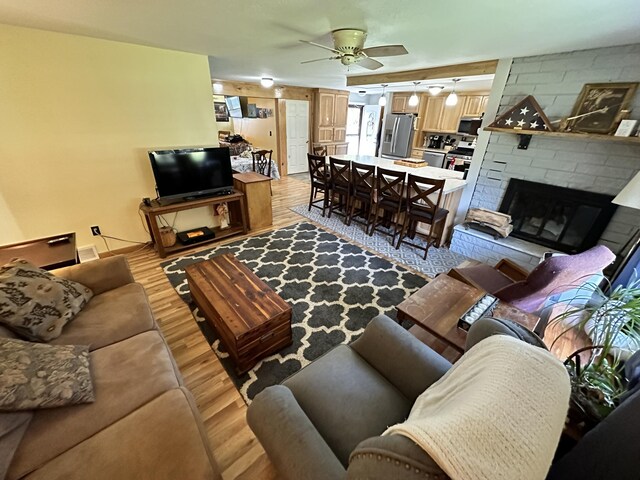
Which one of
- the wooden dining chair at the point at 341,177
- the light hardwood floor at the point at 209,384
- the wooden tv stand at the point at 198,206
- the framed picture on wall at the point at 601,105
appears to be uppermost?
the framed picture on wall at the point at 601,105

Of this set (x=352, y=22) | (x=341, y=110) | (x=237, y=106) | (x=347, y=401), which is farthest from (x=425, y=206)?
(x=237, y=106)

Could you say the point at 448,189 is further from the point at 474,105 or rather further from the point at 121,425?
the point at 474,105

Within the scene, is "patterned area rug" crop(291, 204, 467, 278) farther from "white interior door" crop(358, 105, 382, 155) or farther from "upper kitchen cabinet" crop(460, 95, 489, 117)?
"white interior door" crop(358, 105, 382, 155)

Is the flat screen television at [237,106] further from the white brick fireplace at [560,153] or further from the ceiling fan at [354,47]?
the white brick fireplace at [560,153]

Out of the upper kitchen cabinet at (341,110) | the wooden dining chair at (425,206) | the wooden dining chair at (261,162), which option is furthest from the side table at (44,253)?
the upper kitchen cabinet at (341,110)

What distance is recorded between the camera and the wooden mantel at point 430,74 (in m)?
2.98

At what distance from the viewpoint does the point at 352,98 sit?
24.8 feet

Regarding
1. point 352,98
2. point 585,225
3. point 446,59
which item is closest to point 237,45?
point 446,59

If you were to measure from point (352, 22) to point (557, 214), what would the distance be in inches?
111

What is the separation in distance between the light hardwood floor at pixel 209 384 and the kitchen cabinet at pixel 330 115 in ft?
17.7

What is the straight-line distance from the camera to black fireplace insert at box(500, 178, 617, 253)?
8.29 feet

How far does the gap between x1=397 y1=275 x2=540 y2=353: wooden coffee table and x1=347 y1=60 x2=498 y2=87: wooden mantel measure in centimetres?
272

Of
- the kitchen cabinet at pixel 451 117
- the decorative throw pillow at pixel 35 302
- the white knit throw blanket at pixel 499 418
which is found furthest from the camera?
the kitchen cabinet at pixel 451 117

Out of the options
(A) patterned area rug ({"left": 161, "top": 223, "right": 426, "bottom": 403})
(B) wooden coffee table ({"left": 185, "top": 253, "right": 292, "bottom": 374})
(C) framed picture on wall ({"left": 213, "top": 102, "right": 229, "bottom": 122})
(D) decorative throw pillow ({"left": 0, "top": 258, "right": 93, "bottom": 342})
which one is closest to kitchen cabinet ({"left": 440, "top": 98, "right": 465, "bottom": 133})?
(A) patterned area rug ({"left": 161, "top": 223, "right": 426, "bottom": 403})
